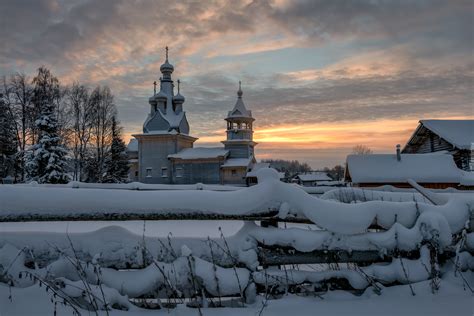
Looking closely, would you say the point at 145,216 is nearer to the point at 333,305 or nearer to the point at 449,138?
the point at 333,305

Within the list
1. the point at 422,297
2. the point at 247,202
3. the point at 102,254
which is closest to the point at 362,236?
the point at 422,297

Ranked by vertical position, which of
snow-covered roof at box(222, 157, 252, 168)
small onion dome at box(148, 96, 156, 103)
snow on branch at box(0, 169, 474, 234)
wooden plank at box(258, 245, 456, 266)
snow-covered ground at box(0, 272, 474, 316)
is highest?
small onion dome at box(148, 96, 156, 103)

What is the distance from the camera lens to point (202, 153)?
124ft

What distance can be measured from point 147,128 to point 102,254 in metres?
37.7

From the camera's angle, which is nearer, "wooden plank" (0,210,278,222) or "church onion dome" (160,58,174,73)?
"wooden plank" (0,210,278,222)

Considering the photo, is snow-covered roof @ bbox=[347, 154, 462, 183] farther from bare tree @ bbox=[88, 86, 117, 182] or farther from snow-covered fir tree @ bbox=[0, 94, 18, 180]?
snow-covered fir tree @ bbox=[0, 94, 18, 180]

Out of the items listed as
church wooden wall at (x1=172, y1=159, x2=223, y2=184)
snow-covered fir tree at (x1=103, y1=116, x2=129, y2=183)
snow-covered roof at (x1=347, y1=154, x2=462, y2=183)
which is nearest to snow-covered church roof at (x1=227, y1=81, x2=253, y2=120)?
church wooden wall at (x1=172, y1=159, x2=223, y2=184)

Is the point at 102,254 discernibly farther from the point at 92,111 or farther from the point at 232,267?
the point at 92,111

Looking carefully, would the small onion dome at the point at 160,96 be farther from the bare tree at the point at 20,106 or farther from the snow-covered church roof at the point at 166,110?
the bare tree at the point at 20,106

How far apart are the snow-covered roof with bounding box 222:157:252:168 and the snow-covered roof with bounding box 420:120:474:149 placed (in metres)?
17.1

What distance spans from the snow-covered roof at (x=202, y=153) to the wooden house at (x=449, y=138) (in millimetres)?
18721

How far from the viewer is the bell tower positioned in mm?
38312

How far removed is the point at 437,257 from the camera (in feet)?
11.4

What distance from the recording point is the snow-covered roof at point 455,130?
24.3m
